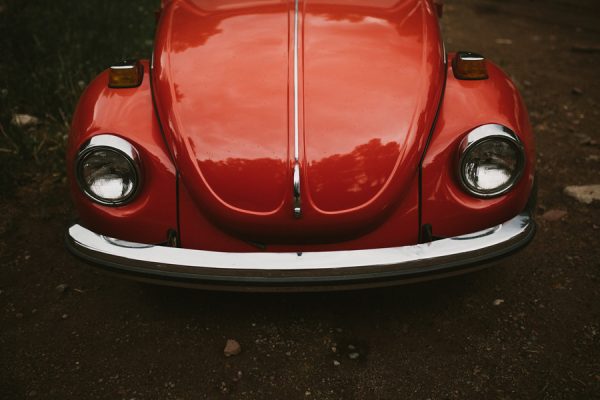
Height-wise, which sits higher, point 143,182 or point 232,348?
point 143,182

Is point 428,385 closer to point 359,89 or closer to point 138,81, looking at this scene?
point 359,89

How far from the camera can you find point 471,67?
2312 millimetres

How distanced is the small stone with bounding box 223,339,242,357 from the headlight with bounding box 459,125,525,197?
3.75ft

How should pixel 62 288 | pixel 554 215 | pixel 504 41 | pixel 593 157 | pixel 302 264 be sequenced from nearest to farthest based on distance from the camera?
pixel 302 264 < pixel 62 288 < pixel 554 215 < pixel 593 157 < pixel 504 41

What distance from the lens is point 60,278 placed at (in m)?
2.76

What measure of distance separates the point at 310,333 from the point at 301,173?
2.60 ft

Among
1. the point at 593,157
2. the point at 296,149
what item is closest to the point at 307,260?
the point at 296,149

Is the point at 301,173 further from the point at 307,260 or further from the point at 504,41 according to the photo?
the point at 504,41

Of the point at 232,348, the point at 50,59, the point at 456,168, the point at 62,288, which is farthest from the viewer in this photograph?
the point at 50,59

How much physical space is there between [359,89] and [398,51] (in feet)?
1.08

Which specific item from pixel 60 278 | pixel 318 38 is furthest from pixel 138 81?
pixel 60 278

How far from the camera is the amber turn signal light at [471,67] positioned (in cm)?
230

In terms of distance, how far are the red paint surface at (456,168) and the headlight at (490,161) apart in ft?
0.11

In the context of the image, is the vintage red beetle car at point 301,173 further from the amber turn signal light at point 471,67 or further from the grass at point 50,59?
the grass at point 50,59
